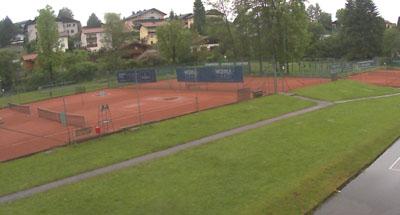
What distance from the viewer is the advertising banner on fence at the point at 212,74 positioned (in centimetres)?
5883

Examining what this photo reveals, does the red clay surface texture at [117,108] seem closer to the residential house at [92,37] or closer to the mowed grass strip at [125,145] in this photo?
the mowed grass strip at [125,145]

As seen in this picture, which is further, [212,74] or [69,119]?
[212,74]

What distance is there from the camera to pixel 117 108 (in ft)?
173

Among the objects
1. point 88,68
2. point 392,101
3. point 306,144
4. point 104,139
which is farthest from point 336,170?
point 88,68

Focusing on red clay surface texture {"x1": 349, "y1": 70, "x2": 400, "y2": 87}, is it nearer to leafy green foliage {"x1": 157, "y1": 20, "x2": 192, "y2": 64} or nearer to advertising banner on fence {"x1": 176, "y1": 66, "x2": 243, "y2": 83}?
advertising banner on fence {"x1": 176, "y1": 66, "x2": 243, "y2": 83}

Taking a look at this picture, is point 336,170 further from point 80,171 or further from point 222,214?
point 80,171

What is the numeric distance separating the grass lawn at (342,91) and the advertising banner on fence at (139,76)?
30.3 m

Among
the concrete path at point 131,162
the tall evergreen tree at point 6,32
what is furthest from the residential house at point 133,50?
the concrete path at point 131,162

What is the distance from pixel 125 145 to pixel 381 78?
50.4 metres

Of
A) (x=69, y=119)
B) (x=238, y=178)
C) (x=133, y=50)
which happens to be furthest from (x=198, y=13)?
(x=238, y=178)

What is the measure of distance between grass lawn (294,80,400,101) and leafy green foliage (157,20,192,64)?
46.2m

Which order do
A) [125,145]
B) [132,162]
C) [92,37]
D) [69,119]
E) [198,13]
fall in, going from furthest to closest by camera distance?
[198,13] < [92,37] < [69,119] < [125,145] < [132,162]

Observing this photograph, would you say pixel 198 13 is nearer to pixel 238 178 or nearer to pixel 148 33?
pixel 148 33

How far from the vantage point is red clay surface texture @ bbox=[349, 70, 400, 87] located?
209 feet
